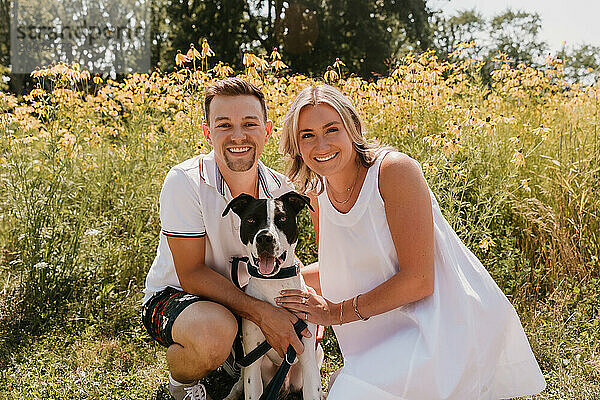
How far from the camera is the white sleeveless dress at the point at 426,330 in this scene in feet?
7.27

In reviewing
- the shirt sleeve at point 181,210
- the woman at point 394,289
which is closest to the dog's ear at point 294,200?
the woman at point 394,289

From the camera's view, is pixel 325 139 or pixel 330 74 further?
pixel 330 74

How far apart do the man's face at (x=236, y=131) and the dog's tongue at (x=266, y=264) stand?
520 mm

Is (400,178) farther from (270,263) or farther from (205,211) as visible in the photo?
(205,211)

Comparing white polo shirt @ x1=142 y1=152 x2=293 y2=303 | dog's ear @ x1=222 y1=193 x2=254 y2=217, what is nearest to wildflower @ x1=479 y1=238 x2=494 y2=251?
white polo shirt @ x1=142 y1=152 x2=293 y2=303

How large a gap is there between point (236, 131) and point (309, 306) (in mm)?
874

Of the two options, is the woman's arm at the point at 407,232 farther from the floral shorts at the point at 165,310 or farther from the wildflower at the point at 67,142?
the wildflower at the point at 67,142

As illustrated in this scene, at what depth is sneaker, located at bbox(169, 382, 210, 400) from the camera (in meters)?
2.74

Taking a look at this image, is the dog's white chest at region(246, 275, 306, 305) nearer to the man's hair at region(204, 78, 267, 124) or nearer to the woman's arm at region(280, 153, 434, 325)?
the woman's arm at region(280, 153, 434, 325)

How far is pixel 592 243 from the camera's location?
4363 mm

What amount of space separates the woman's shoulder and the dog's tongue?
1.75ft

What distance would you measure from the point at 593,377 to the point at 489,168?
1.71 metres

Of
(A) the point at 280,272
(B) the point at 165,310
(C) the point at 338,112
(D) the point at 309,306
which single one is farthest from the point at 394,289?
(B) the point at 165,310

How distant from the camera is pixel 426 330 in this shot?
225cm
